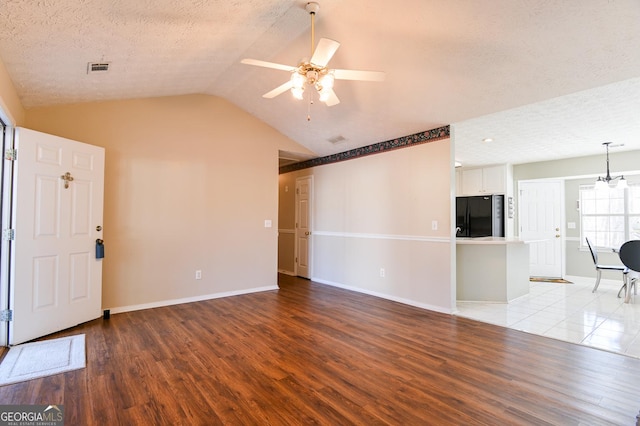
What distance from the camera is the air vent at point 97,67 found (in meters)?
2.88

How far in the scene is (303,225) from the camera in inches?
260

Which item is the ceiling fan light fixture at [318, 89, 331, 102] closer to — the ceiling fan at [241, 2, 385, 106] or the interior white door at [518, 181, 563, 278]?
the ceiling fan at [241, 2, 385, 106]

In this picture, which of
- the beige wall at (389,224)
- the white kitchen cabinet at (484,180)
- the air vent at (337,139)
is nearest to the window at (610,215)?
the white kitchen cabinet at (484,180)

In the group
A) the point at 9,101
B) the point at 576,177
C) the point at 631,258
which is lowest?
the point at 631,258

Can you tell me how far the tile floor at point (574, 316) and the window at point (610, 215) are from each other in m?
1.32

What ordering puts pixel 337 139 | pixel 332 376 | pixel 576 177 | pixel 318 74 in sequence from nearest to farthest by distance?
pixel 332 376
pixel 318 74
pixel 337 139
pixel 576 177

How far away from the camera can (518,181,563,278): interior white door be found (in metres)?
6.75

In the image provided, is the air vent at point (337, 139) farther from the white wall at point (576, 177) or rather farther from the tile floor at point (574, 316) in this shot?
the white wall at point (576, 177)

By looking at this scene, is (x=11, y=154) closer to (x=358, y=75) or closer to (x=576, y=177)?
(x=358, y=75)

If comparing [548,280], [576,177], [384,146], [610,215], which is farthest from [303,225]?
[610,215]

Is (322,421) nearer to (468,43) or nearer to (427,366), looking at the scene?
(427,366)

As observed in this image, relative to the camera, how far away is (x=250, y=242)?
17.0ft

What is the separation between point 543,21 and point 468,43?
1.80ft

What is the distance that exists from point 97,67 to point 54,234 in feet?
5.79
